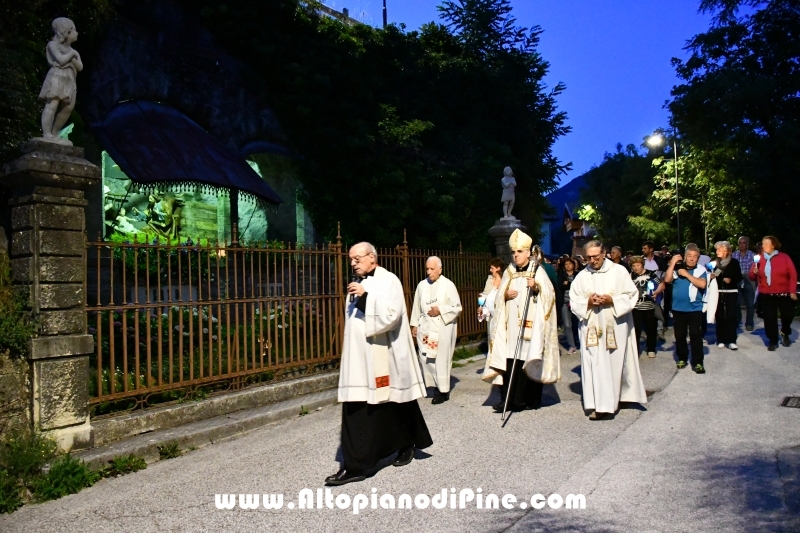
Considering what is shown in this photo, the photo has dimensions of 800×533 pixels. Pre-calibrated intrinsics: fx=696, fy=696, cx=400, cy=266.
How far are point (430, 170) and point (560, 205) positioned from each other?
262 ft

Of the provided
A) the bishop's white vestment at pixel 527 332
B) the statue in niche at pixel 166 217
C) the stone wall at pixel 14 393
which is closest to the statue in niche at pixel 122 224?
the statue in niche at pixel 166 217

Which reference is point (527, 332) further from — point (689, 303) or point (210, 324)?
point (210, 324)

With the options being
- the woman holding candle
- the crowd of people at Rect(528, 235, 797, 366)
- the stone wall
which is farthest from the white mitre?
the woman holding candle

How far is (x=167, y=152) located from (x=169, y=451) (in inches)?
369

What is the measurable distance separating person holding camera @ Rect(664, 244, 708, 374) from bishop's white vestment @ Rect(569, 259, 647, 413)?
96.3 inches

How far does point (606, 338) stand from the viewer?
24.4ft

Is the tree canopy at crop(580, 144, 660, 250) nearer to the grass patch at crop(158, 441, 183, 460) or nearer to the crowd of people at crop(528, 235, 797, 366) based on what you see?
the crowd of people at crop(528, 235, 797, 366)

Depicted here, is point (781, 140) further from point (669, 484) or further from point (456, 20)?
point (669, 484)

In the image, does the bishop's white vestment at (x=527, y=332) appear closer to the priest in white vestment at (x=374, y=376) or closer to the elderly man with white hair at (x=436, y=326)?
the elderly man with white hair at (x=436, y=326)

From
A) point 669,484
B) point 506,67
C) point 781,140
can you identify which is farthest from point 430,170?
point 669,484

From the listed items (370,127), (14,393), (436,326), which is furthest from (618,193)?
(14,393)

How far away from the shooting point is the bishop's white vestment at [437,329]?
841 cm

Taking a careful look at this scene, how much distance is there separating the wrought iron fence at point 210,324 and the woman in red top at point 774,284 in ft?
19.0

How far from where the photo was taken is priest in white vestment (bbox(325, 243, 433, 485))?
Answer: 534 cm
